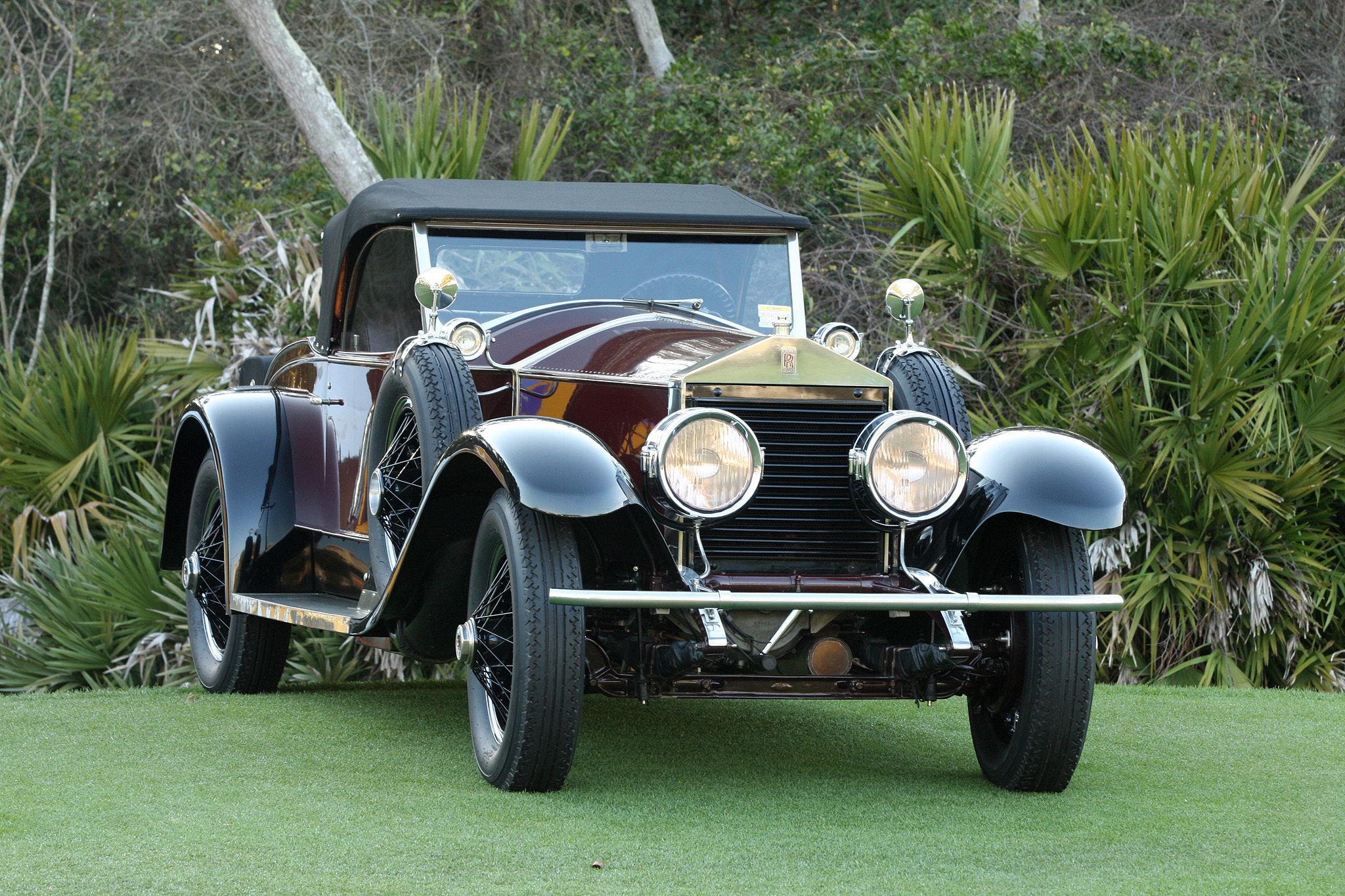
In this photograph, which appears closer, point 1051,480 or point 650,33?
point 1051,480

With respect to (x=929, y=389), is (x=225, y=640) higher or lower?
lower

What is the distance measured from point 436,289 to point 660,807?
1.75 metres

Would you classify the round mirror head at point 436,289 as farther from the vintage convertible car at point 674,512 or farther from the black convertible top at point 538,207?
the black convertible top at point 538,207

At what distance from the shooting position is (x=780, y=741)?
4977mm

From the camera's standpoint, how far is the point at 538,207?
16.9 feet

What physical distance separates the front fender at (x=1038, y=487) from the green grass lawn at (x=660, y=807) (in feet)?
2.55

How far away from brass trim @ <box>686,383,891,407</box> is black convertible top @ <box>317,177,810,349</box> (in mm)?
1342

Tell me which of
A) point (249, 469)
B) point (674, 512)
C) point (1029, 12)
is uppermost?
point (1029, 12)

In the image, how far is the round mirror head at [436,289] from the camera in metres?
4.52

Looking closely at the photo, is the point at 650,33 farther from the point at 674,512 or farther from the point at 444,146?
the point at 674,512

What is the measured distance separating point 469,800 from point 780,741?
146cm

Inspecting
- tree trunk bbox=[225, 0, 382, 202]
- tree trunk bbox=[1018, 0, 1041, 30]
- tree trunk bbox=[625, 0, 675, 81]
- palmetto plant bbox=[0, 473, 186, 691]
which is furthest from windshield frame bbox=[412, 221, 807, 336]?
tree trunk bbox=[625, 0, 675, 81]

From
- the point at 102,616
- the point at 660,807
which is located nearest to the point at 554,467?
the point at 660,807

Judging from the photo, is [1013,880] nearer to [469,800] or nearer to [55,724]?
[469,800]
